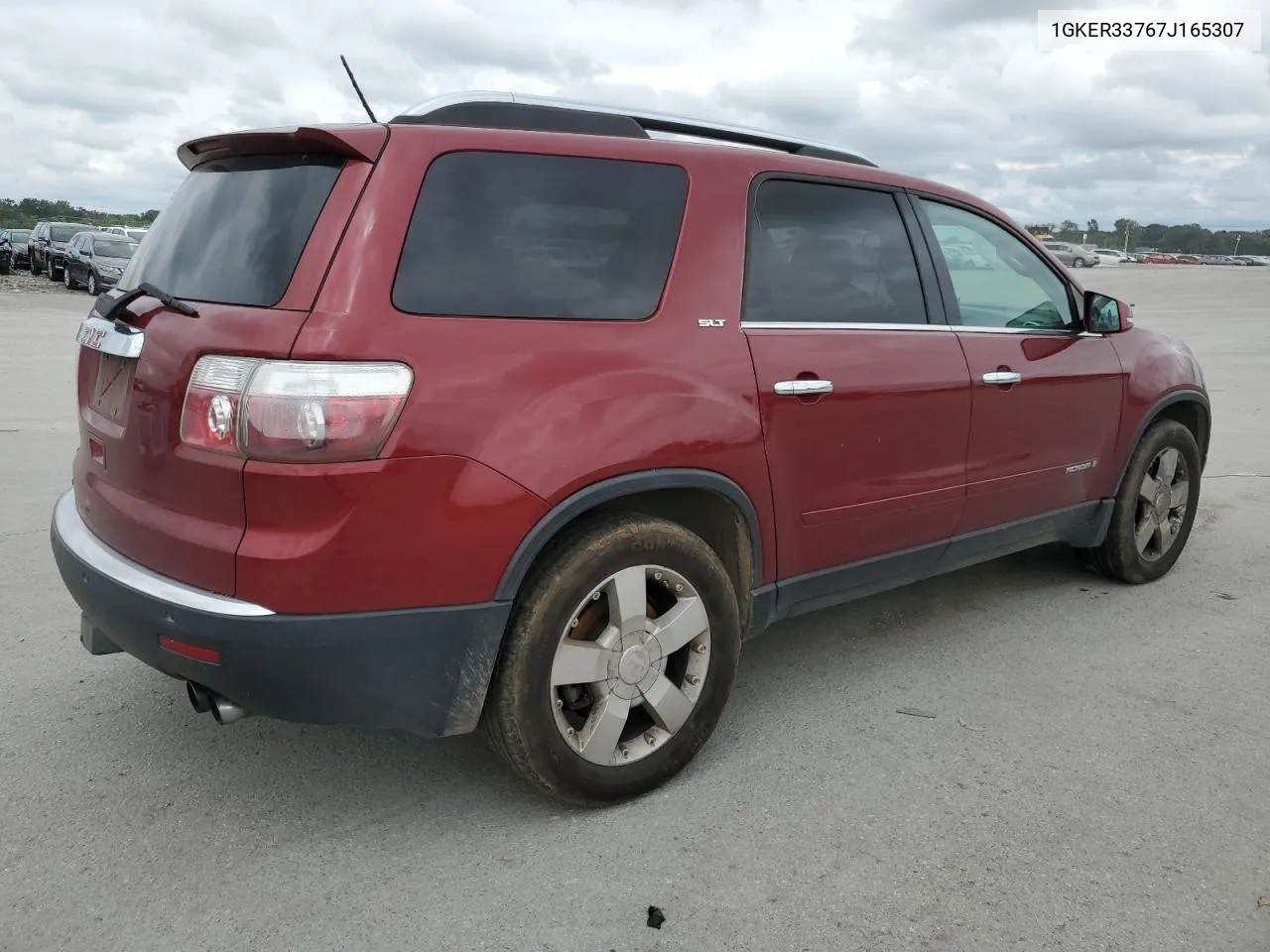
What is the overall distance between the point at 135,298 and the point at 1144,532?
14.3 ft

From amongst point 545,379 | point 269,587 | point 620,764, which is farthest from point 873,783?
point 269,587

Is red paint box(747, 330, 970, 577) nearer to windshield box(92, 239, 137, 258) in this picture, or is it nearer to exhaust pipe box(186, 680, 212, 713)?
exhaust pipe box(186, 680, 212, 713)

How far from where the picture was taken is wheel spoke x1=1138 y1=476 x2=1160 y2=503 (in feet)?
16.1

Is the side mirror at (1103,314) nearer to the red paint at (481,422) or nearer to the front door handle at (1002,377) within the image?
the front door handle at (1002,377)

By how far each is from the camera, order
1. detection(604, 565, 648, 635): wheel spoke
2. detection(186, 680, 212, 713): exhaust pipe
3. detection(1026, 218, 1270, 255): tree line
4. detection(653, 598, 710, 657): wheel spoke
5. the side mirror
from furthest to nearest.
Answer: detection(1026, 218, 1270, 255): tree line, the side mirror, detection(653, 598, 710, 657): wheel spoke, detection(604, 565, 648, 635): wheel spoke, detection(186, 680, 212, 713): exhaust pipe

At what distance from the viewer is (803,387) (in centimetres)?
327

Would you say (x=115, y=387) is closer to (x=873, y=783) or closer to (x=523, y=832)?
(x=523, y=832)

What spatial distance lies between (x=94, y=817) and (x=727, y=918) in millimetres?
1744

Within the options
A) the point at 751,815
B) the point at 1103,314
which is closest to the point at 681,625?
the point at 751,815

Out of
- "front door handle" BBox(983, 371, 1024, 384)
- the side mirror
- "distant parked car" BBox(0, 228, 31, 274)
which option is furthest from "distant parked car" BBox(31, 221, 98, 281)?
"front door handle" BBox(983, 371, 1024, 384)

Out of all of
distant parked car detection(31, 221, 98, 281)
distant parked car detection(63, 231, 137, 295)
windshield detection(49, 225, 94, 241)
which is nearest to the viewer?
distant parked car detection(63, 231, 137, 295)

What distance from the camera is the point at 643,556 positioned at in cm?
292

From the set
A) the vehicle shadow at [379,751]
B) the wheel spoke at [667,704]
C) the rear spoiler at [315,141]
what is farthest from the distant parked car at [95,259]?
the wheel spoke at [667,704]

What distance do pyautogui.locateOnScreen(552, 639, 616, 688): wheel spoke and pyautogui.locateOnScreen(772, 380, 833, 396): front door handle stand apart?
948mm
